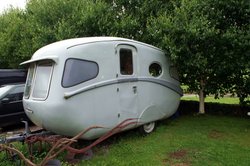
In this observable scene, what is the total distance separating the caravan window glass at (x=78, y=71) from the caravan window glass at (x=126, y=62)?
Answer: 0.94 metres

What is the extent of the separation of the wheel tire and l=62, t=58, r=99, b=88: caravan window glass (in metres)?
2.54

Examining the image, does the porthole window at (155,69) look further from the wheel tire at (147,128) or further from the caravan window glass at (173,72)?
the wheel tire at (147,128)

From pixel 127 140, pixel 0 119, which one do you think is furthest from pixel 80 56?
pixel 0 119

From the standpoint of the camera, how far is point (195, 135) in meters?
9.53

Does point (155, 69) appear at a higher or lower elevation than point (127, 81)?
higher

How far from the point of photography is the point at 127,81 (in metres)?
8.80

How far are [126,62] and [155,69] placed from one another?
1.53 meters

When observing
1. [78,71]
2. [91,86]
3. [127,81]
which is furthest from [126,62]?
[78,71]

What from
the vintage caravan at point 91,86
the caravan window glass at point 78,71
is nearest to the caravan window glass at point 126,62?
the vintage caravan at point 91,86

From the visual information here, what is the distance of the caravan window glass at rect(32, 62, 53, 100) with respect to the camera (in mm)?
7934

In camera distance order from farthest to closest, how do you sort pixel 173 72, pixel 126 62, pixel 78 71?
pixel 173 72 → pixel 126 62 → pixel 78 71

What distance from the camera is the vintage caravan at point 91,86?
24.9ft

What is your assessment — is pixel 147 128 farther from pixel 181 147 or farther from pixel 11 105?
pixel 11 105

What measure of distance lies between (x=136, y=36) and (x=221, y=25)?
3489 mm
